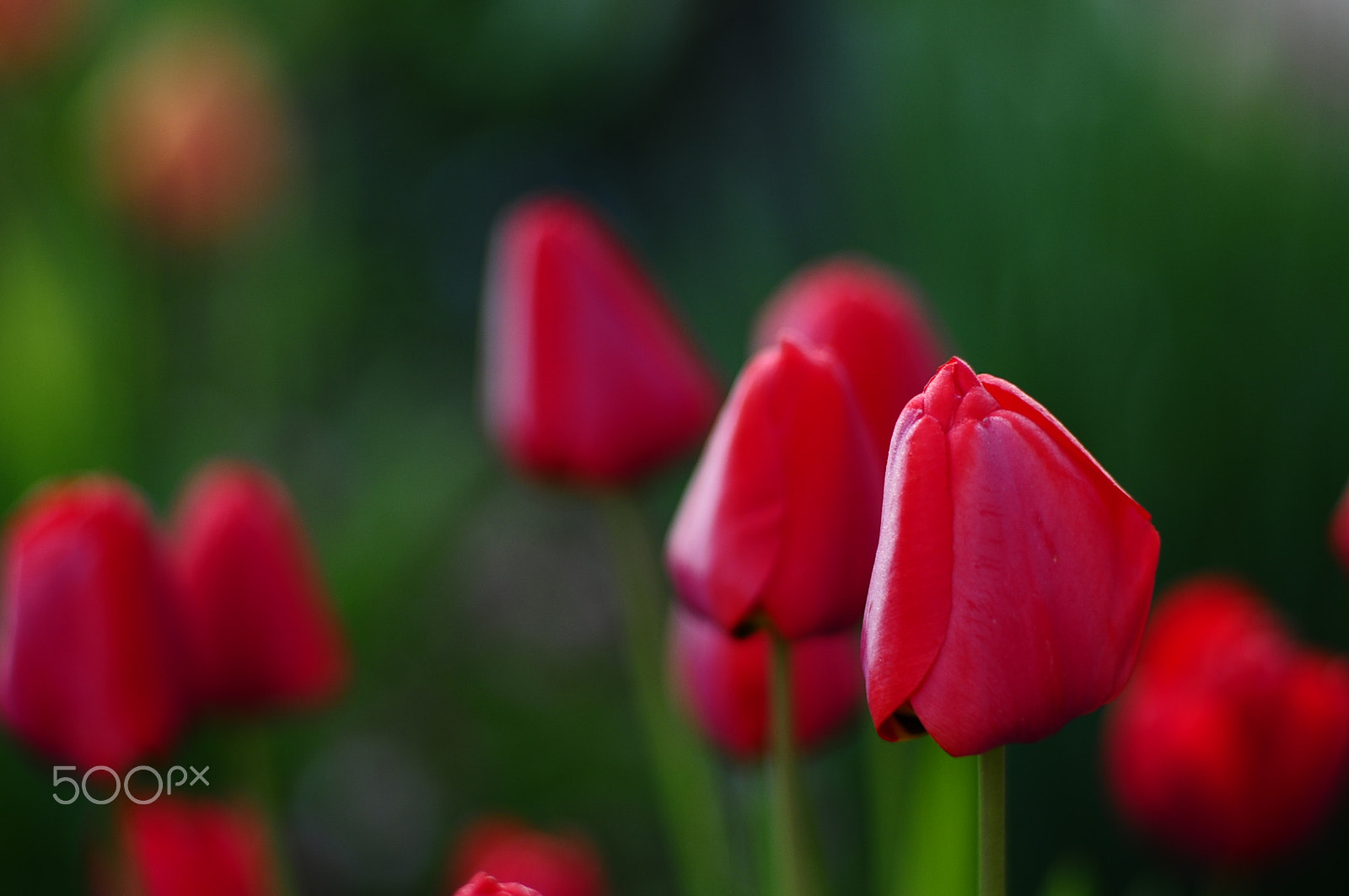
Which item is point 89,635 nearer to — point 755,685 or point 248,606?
point 248,606

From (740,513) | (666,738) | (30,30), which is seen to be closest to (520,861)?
(666,738)

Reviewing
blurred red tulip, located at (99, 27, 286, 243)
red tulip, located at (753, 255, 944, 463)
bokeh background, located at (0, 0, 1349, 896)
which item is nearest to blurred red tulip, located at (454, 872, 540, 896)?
red tulip, located at (753, 255, 944, 463)

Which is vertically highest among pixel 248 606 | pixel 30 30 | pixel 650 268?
pixel 30 30

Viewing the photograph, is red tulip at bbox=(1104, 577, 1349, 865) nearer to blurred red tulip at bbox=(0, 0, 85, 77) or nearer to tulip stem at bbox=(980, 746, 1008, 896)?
tulip stem at bbox=(980, 746, 1008, 896)

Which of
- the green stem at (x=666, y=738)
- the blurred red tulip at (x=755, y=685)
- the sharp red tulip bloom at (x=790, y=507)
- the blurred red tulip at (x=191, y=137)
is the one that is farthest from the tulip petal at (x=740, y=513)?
the blurred red tulip at (x=191, y=137)

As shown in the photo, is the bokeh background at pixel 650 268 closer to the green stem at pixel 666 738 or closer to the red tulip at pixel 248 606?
the green stem at pixel 666 738

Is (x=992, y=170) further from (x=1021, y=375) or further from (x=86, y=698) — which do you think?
(x=86, y=698)
